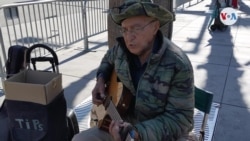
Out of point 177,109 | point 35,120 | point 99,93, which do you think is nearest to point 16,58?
point 35,120

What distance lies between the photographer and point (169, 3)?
3.04 metres

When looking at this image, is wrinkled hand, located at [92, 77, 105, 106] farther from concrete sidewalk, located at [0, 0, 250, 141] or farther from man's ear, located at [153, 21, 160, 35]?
concrete sidewalk, located at [0, 0, 250, 141]

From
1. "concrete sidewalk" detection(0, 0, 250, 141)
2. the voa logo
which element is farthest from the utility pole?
the voa logo

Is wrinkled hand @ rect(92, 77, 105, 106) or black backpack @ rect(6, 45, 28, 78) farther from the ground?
black backpack @ rect(6, 45, 28, 78)

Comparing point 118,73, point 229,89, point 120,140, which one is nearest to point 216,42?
point 229,89

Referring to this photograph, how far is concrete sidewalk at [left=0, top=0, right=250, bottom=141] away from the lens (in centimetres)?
328

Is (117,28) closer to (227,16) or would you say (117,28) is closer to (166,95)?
(166,95)

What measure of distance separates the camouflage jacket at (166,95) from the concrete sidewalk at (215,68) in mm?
1440

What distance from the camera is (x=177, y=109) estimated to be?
166 centimetres

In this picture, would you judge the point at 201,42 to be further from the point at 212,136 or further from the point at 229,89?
the point at 212,136

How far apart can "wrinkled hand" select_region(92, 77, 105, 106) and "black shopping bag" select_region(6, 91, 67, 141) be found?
31 cm

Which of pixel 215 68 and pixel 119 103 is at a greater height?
pixel 119 103

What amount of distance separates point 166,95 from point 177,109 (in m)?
0.11

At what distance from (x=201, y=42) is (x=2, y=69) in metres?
4.33
